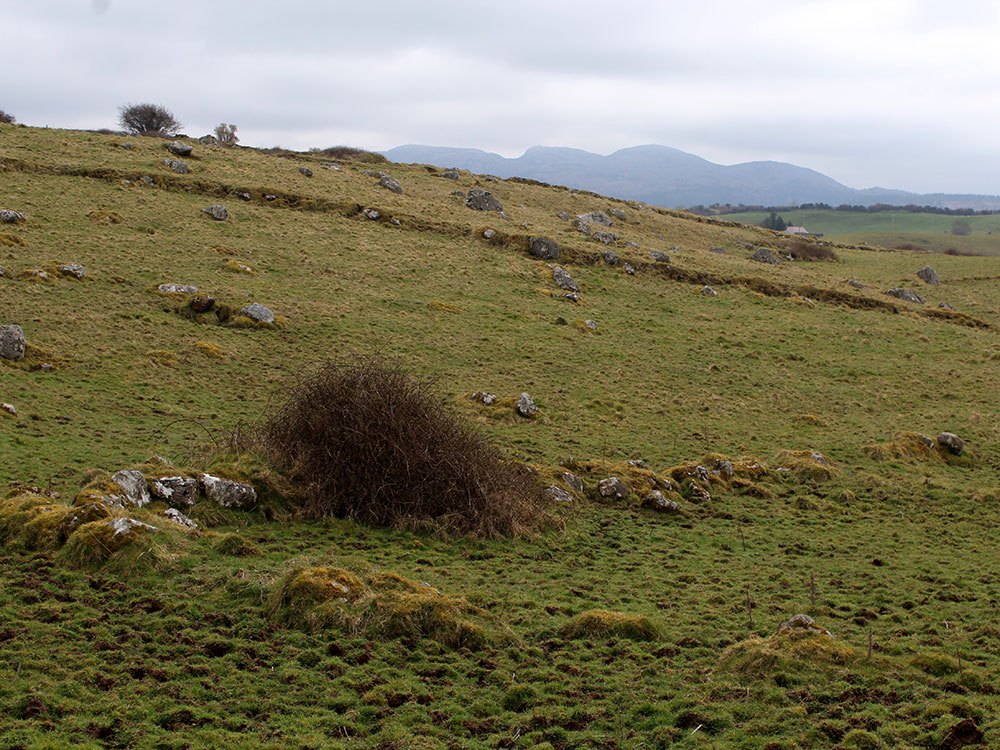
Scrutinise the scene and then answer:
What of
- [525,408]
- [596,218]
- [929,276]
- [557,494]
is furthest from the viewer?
[596,218]

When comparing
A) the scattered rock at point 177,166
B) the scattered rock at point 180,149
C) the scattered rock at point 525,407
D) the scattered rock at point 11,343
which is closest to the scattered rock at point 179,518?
the scattered rock at point 525,407

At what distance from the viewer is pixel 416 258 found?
4456cm

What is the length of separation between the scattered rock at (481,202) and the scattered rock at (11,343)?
4011cm

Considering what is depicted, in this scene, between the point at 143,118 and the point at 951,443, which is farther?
the point at 143,118

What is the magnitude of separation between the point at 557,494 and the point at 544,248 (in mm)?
34043

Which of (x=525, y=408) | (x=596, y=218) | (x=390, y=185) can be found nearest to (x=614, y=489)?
(x=525, y=408)

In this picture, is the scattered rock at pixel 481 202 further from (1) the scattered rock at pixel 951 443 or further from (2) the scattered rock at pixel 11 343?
(1) the scattered rock at pixel 951 443

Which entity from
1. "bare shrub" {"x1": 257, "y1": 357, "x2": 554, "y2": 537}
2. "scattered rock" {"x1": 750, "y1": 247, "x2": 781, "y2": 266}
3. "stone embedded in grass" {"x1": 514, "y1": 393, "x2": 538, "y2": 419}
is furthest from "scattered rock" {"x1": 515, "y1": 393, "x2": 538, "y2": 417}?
"scattered rock" {"x1": 750, "y1": 247, "x2": 781, "y2": 266}

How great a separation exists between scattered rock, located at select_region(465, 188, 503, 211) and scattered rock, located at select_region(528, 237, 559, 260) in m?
11.2

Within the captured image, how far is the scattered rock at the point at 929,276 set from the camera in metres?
62.2

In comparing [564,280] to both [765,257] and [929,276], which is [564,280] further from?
[929,276]

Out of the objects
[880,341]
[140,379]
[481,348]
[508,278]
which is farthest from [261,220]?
[880,341]

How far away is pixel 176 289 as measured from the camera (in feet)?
105

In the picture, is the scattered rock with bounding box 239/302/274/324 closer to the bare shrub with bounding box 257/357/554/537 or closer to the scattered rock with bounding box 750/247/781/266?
the bare shrub with bounding box 257/357/554/537
